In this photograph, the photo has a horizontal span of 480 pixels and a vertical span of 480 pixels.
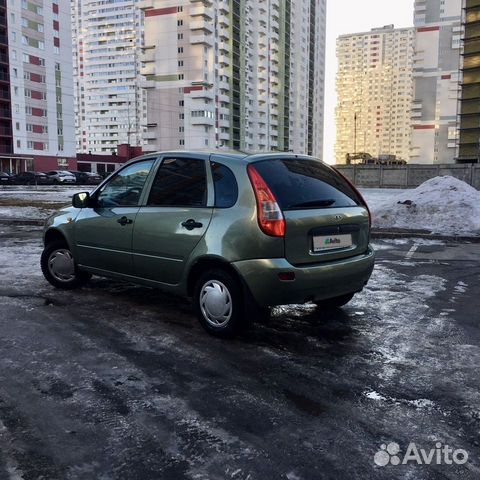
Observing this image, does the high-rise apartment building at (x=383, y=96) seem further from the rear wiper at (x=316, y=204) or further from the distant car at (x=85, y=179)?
the rear wiper at (x=316, y=204)

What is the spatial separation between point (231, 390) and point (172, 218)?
1.91 metres

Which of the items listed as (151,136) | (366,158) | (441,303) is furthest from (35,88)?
(441,303)

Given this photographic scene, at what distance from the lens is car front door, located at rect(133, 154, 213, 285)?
15.0ft

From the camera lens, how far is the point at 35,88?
235 ft

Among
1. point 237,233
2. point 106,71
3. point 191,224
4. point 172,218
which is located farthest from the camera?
point 106,71

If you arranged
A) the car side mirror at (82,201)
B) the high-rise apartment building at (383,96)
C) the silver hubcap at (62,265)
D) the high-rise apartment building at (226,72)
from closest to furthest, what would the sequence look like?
the car side mirror at (82,201) → the silver hubcap at (62,265) → the high-rise apartment building at (226,72) → the high-rise apartment building at (383,96)

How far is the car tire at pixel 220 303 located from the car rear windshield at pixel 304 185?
83 cm

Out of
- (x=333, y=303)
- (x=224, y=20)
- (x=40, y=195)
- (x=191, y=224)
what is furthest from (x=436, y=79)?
(x=191, y=224)

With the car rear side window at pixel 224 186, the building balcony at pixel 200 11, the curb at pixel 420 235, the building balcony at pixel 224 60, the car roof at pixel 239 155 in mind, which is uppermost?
the building balcony at pixel 200 11

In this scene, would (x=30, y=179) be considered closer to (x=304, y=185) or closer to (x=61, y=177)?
(x=61, y=177)

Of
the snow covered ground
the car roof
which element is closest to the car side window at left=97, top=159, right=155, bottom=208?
the car roof

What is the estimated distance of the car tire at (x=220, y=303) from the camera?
14.1 feet

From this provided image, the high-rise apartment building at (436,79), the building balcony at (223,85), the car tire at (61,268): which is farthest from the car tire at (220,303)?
the building balcony at (223,85)

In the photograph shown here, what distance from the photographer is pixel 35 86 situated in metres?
71.5
